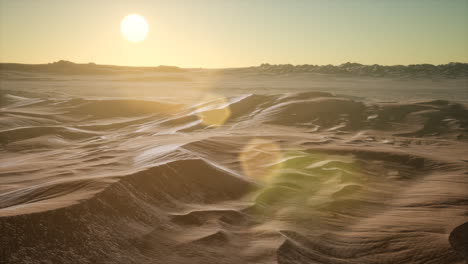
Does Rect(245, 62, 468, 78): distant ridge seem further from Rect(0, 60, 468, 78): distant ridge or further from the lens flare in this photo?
the lens flare

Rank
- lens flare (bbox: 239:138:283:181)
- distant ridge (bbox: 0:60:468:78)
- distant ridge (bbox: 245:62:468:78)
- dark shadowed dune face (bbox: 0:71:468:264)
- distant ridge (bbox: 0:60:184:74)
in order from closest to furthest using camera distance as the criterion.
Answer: dark shadowed dune face (bbox: 0:71:468:264) → lens flare (bbox: 239:138:283:181) → distant ridge (bbox: 245:62:468:78) → distant ridge (bbox: 0:60:468:78) → distant ridge (bbox: 0:60:184:74)

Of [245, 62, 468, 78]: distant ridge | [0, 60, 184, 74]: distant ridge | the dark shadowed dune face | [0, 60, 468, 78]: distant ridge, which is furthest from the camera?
[0, 60, 184, 74]: distant ridge

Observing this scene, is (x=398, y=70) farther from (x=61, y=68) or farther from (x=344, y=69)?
(x=61, y=68)

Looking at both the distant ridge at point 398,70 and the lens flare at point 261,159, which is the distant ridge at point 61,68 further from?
the lens flare at point 261,159

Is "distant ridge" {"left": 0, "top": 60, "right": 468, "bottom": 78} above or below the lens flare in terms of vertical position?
above

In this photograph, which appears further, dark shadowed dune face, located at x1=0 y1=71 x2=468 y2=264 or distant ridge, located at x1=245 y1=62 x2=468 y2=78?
distant ridge, located at x1=245 y1=62 x2=468 y2=78

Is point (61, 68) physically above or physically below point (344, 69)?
above

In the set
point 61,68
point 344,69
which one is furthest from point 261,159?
point 61,68

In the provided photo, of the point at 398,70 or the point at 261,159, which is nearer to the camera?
the point at 261,159

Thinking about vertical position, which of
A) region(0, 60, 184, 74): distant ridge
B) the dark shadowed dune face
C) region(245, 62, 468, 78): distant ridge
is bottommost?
the dark shadowed dune face

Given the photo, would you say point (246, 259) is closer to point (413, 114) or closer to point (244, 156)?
point (244, 156)

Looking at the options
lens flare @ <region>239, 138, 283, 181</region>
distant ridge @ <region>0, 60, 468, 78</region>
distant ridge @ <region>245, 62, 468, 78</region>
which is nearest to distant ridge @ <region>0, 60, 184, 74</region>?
distant ridge @ <region>0, 60, 468, 78</region>

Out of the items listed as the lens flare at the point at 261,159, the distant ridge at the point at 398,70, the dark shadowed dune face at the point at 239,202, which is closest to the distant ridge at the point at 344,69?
the distant ridge at the point at 398,70

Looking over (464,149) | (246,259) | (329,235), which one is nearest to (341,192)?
(329,235)
